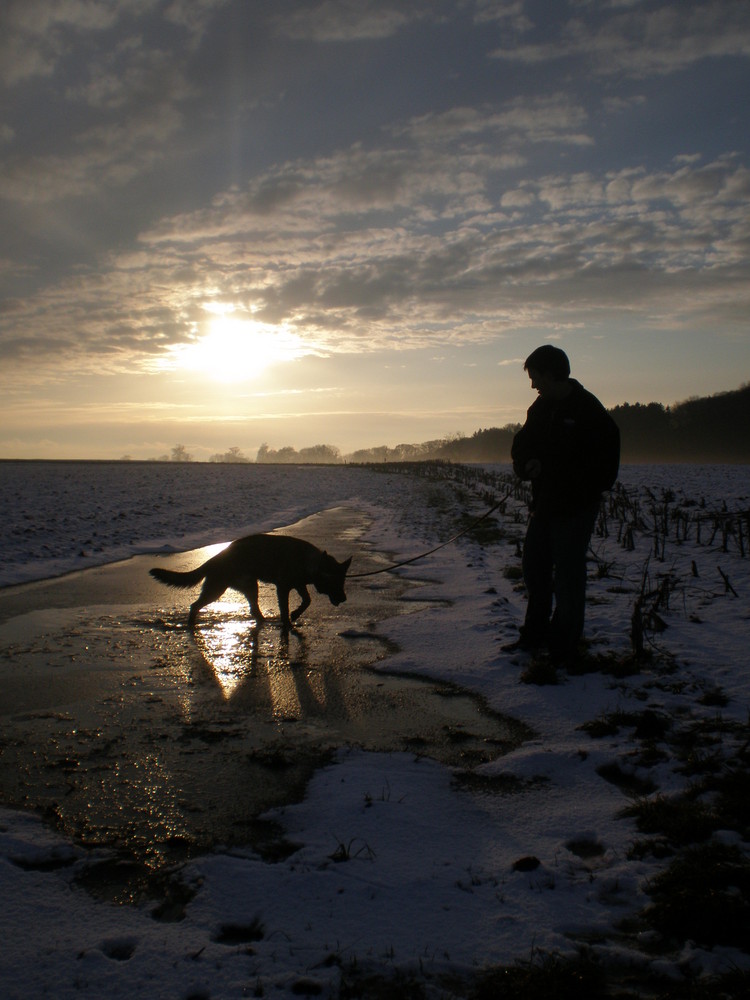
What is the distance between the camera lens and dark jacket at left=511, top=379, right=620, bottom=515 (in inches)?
195

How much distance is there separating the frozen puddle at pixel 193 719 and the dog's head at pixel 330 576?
34cm

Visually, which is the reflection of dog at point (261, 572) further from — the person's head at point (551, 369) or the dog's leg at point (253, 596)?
the person's head at point (551, 369)

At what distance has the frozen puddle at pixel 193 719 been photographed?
10.3 ft

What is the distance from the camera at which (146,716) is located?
438 centimetres

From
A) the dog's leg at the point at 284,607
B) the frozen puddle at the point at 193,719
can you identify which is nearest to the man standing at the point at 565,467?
the frozen puddle at the point at 193,719

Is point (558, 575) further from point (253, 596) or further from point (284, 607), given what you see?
point (253, 596)

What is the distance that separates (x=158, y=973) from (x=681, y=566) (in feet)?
27.7

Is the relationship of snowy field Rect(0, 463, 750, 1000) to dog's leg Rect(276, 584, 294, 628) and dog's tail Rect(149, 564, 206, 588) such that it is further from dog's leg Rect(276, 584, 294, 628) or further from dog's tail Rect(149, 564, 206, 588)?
dog's tail Rect(149, 564, 206, 588)

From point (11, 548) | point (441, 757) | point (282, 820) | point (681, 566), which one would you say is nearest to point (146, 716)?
point (282, 820)

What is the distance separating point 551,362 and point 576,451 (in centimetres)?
73

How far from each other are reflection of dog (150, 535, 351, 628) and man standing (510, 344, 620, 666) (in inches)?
108

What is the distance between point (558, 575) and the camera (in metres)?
5.23

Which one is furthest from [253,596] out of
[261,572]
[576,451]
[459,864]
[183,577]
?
[459,864]

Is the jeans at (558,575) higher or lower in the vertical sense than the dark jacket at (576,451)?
lower
